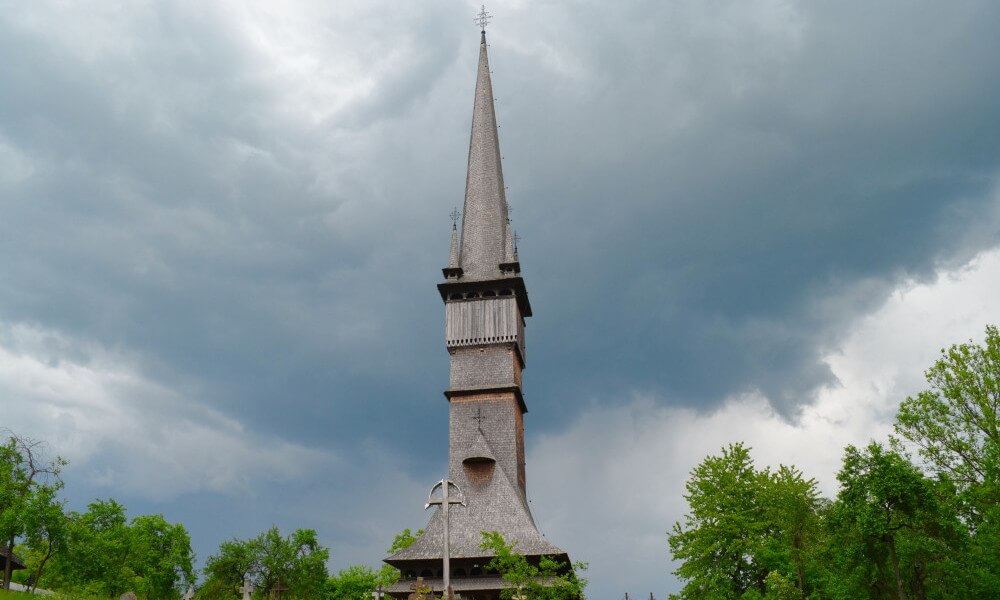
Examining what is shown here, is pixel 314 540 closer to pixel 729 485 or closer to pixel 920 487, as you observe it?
pixel 729 485

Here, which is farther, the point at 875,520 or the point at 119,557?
the point at 119,557

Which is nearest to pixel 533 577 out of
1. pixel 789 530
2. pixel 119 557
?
pixel 789 530

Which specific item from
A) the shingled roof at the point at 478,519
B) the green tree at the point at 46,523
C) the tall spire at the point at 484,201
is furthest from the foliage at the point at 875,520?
the green tree at the point at 46,523

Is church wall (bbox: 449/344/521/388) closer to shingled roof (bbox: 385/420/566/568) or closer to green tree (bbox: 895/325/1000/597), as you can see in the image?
shingled roof (bbox: 385/420/566/568)

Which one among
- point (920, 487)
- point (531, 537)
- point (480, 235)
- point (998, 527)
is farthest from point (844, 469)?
point (480, 235)

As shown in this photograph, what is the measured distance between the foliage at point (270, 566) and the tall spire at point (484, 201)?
32339mm

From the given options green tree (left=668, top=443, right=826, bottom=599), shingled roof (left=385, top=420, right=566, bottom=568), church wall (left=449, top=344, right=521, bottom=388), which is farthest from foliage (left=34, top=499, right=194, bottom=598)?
green tree (left=668, top=443, right=826, bottom=599)

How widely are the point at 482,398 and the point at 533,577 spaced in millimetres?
13081

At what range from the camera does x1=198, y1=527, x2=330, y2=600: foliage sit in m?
68.9

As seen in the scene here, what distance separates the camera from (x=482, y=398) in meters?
48.9

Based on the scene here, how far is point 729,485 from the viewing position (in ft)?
125

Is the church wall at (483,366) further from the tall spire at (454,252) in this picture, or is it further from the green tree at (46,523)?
the green tree at (46,523)

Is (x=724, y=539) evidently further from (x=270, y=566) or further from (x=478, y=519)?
(x=270, y=566)

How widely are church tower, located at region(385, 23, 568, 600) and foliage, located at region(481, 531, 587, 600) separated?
1.81m
